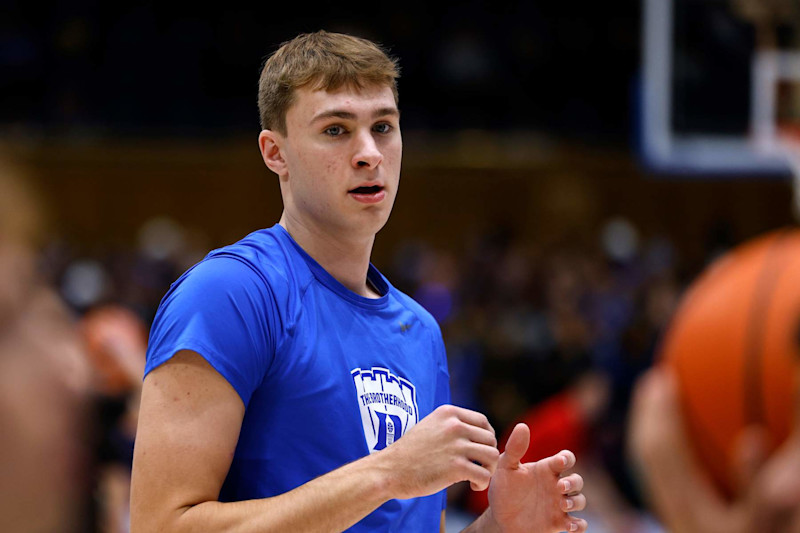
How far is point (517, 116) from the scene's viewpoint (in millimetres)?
12797

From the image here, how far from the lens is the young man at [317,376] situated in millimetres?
1841

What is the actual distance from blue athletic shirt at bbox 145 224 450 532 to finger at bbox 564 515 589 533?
0.94 feet

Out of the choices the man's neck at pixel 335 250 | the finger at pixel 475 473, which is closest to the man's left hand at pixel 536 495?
the finger at pixel 475 473

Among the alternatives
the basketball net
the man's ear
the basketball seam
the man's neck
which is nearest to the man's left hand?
the basketball seam

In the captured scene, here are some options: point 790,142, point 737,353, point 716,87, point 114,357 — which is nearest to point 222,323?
point 737,353

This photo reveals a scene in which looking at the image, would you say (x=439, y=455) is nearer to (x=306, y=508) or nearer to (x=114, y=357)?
(x=306, y=508)

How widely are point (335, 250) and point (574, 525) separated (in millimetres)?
754

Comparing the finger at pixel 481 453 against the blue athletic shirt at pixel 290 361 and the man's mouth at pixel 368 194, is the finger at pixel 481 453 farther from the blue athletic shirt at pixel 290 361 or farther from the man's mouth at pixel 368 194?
the man's mouth at pixel 368 194

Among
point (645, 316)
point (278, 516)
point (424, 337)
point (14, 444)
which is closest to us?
point (14, 444)

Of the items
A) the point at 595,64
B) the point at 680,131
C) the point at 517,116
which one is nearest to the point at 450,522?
the point at 680,131

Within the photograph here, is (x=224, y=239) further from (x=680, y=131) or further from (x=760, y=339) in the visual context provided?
(x=760, y=339)

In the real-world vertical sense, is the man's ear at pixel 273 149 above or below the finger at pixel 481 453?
above

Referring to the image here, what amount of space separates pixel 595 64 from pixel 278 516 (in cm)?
1209

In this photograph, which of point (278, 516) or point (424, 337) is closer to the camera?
point (278, 516)
